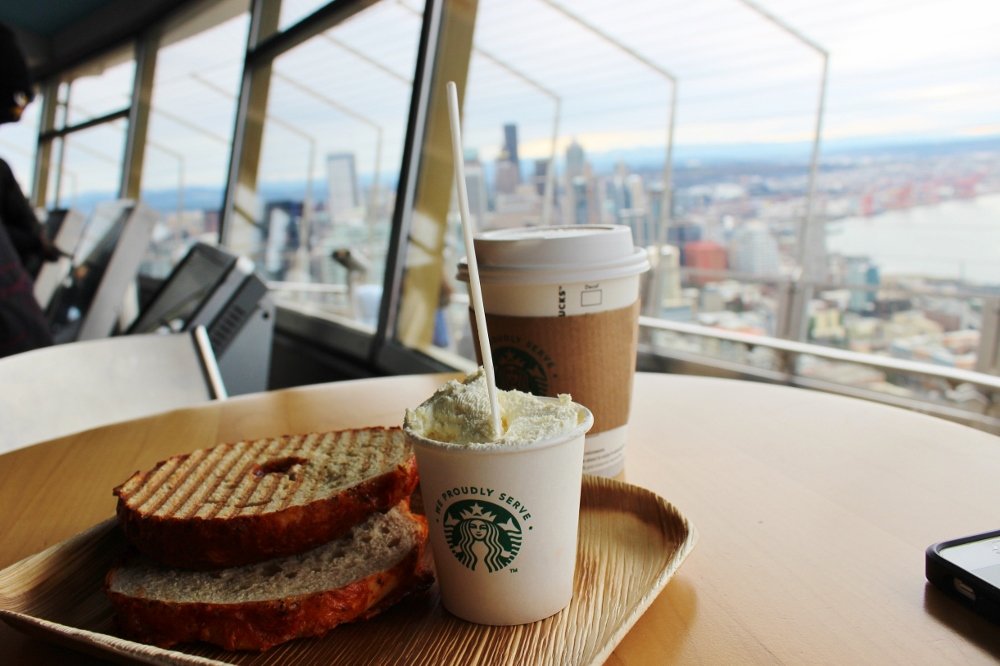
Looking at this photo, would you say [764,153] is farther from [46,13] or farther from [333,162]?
[46,13]

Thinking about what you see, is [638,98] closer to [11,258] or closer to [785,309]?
[785,309]

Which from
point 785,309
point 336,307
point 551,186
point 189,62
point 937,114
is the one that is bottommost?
point 336,307

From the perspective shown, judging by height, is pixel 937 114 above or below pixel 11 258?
above

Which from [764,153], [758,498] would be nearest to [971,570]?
[758,498]

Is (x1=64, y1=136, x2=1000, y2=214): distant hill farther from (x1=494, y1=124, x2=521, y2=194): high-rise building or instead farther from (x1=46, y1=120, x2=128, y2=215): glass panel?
(x1=46, y1=120, x2=128, y2=215): glass panel

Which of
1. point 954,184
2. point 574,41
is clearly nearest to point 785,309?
point 954,184

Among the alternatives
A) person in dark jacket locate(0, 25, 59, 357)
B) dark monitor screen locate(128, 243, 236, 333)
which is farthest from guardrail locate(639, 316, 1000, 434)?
person in dark jacket locate(0, 25, 59, 357)
